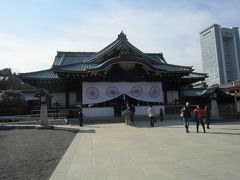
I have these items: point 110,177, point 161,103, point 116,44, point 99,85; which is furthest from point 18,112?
point 110,177

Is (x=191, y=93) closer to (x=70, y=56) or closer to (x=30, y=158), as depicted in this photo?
(x=70, y=56)

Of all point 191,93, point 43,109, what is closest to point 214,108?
point 191,93

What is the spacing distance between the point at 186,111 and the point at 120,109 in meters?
11.2

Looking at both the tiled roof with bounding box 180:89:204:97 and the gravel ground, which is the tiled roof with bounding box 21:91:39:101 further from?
the gravel ground

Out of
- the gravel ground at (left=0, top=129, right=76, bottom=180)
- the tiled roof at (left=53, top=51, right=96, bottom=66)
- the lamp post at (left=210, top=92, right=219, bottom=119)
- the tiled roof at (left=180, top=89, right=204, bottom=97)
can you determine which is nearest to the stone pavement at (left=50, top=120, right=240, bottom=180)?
the gravel ground at (left=0, top=129, right=76, bottom=180)

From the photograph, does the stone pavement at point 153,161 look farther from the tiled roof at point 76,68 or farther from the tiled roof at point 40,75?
the tiled roof at point 40,75

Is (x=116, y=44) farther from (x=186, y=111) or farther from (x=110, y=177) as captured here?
(x=110, y=177)

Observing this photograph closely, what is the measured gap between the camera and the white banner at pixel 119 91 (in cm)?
2605

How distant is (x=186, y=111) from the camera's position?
51.1 ft

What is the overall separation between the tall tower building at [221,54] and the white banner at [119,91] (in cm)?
6785

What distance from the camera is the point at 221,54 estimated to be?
94438 mm

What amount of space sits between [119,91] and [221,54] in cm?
7848

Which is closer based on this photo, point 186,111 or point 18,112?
point 186,111

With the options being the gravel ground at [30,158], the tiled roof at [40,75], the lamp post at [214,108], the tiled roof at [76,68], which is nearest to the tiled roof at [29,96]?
the tiled roof at [40,75]
